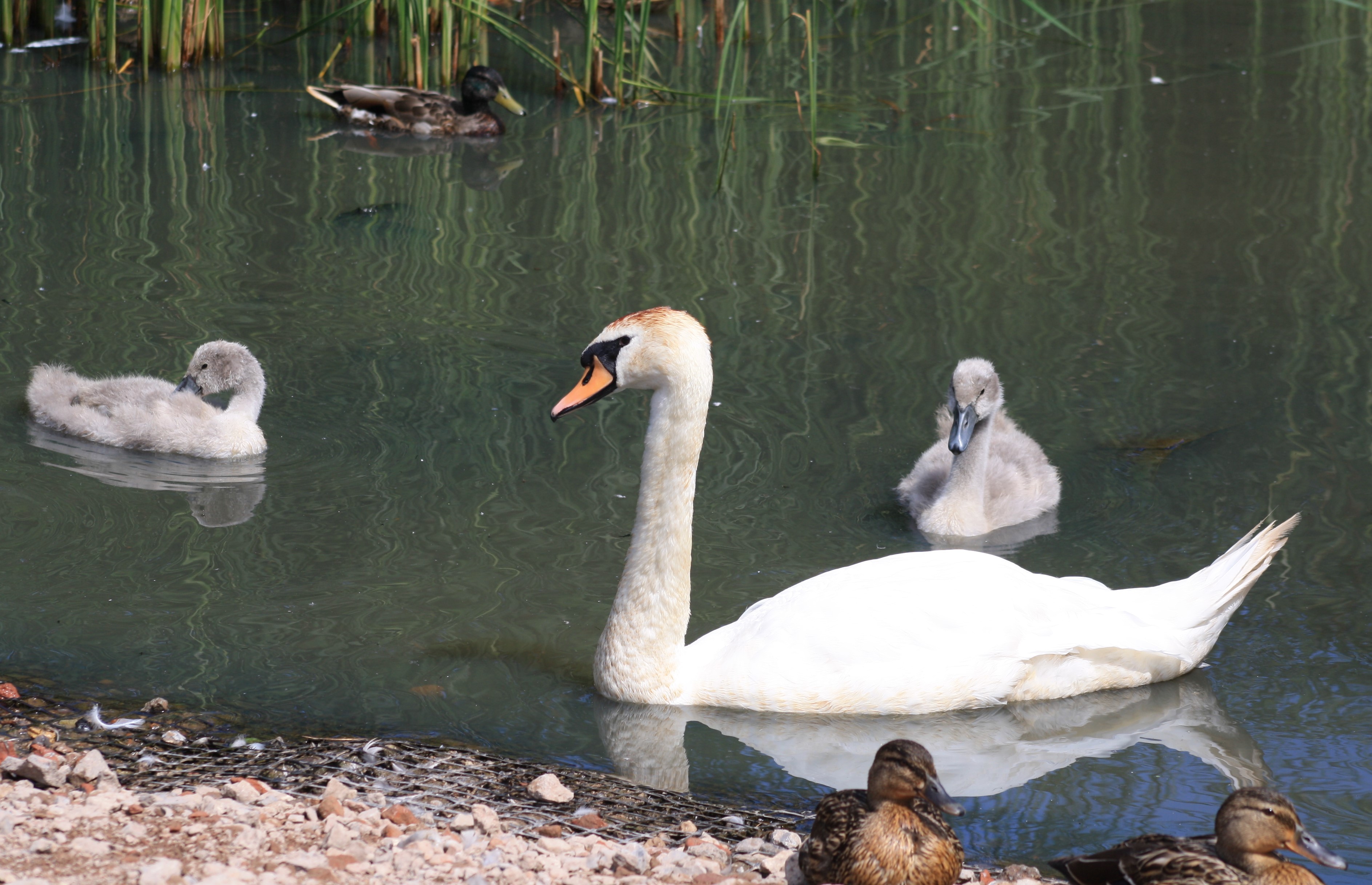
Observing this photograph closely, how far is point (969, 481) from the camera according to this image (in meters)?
6.86

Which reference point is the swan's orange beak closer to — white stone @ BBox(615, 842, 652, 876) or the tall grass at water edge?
white stone @ BBox(615, 842, 652, 876)

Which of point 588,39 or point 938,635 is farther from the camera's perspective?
point 588,39

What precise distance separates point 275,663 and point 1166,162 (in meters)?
9.11

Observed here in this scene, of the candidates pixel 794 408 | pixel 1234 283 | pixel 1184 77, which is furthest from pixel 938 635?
pixel 1184 77

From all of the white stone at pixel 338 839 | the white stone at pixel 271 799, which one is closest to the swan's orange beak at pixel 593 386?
the white stone at pixel 271 799

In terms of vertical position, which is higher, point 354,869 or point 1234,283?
point 1234,283

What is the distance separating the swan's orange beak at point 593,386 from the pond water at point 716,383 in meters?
0.97

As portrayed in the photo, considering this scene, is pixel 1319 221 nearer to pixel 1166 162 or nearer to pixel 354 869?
pixel 1166 162

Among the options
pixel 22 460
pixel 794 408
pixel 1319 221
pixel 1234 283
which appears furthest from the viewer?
pixel 1319 221

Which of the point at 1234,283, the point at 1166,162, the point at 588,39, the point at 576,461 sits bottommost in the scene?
the point at 576,461

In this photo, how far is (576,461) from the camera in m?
7.18

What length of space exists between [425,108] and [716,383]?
6.46m

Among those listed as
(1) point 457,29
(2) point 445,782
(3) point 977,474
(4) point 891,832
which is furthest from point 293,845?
(1) point 457,29

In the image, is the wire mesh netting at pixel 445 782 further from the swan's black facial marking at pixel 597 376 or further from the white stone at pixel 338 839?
the swan's black facial marking at pixel 597 376
